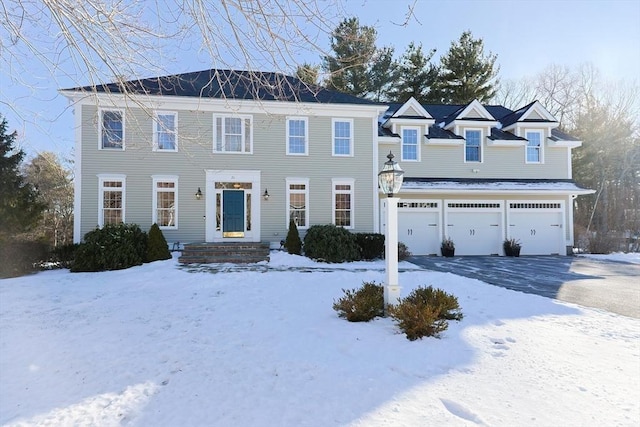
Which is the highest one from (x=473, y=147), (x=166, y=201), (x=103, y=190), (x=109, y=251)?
(x=473, y=147)

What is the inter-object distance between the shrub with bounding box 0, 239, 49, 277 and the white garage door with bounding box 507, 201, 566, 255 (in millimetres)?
18344

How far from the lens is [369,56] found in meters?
3.90

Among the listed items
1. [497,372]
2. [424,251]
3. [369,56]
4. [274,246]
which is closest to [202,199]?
[274,246]

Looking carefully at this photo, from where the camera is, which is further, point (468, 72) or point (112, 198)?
point (468, 72)

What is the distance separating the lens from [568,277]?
33.9 feet

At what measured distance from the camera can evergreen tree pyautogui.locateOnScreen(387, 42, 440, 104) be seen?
2631cm

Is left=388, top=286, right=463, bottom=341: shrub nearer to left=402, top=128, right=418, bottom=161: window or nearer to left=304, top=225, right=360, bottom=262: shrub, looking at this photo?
left=304, top=225, right=360, bottom=262: shrub

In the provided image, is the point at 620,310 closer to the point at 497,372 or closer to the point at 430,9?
the point at 497,372

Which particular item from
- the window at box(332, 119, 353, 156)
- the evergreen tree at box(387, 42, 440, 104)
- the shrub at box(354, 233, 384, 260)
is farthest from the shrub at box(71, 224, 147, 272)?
the evergreen tree at box(387, 42, 440, 104)

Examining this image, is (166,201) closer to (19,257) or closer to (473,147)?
(19,257)

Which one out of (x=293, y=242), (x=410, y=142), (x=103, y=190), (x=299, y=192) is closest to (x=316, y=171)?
(x=299, y=192)

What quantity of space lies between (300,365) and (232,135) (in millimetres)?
11365

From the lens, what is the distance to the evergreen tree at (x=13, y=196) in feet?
40.0

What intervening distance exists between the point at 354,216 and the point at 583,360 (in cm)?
1030
